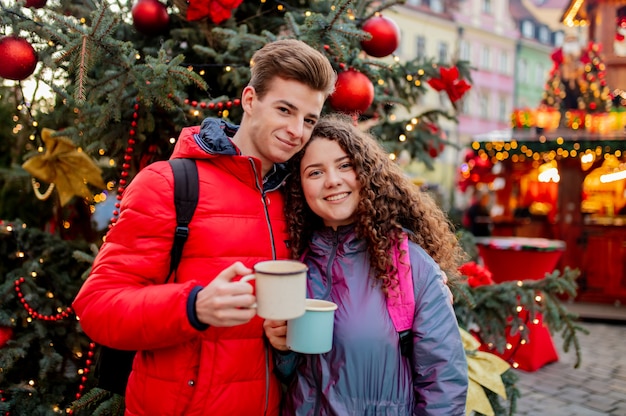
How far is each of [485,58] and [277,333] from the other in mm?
40038

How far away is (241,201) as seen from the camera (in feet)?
6.47

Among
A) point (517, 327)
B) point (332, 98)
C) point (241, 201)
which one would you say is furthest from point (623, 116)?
point (241, 201)

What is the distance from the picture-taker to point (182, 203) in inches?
72.6

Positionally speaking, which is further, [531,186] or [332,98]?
[531,186]

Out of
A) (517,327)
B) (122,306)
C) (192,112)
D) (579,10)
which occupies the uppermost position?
(579,10)

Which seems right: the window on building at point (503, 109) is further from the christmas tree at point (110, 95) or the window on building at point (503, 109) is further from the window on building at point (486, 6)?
the christmas tree at point (110, 95)

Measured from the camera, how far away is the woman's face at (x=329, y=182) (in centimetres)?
205

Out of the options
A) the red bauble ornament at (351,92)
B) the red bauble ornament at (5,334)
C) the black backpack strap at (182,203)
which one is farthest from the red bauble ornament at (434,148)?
the red bauble ornament at (5,334)

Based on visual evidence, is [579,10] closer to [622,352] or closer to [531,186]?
[531,186]

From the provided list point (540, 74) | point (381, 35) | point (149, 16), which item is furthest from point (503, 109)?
point (149, 16)

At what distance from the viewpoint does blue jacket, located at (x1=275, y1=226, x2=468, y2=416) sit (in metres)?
1.88

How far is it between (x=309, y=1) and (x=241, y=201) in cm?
254

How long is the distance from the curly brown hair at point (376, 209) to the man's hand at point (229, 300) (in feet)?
1.99

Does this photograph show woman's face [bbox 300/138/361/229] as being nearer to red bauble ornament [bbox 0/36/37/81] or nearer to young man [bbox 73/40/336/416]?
young man [bbox 73/40/336/416]
